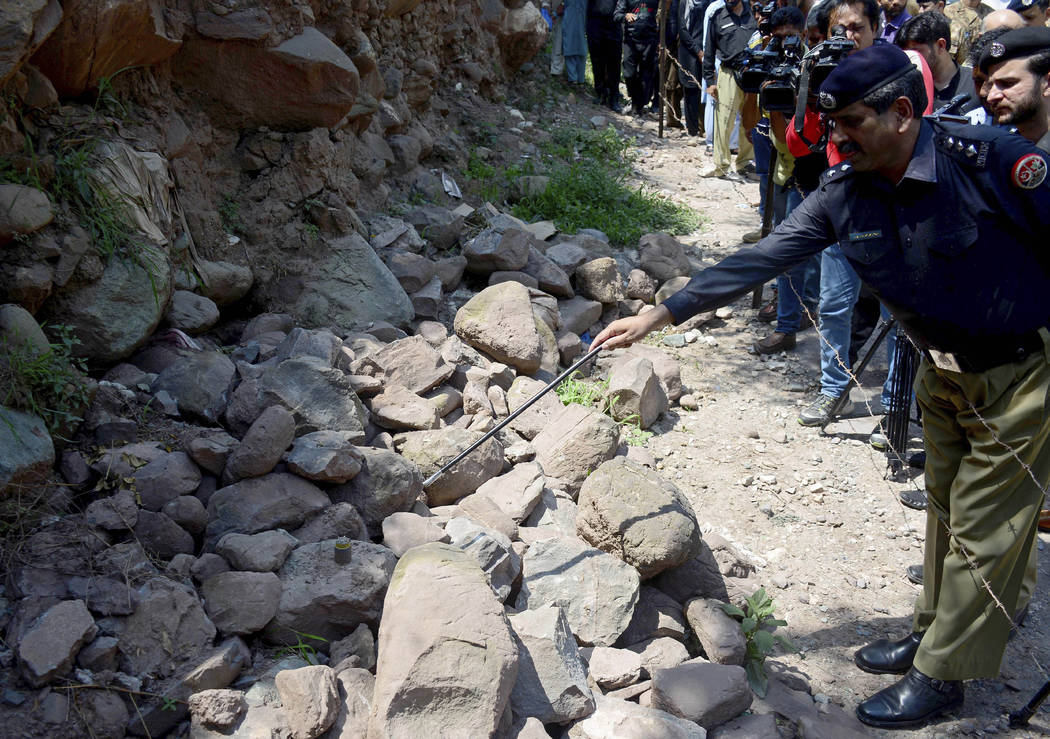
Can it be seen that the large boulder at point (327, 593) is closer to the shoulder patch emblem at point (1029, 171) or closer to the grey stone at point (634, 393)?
the grey stone at point (634, 393)

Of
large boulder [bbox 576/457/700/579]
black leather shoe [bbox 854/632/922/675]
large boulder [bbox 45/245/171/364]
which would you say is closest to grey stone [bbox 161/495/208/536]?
large boulder [bbox 45/245/171/364]

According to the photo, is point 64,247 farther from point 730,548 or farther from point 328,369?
point 730,548

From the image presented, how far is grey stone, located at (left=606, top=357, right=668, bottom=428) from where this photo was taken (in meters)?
4.31

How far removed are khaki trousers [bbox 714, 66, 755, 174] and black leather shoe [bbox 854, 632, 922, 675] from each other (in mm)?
5947

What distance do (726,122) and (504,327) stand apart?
15.8 feet

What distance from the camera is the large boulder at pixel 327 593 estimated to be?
2502 millimetres

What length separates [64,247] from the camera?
10.5 feet

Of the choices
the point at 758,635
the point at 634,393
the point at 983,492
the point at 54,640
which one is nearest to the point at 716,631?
the point at 758,635

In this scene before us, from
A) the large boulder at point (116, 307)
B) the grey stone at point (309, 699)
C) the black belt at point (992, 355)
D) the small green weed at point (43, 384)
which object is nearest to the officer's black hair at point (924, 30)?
the black belt at point (992, 355)

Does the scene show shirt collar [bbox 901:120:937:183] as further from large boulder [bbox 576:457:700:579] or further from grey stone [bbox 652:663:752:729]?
grey stone [bbox 652:663:752:729]

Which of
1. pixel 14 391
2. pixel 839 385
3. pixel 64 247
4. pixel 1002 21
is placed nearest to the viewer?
pixel 14 391

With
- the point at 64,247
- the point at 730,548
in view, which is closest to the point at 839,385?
the point at 730,548

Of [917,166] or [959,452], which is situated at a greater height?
[917,166]

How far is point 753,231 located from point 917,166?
15.7 feet
